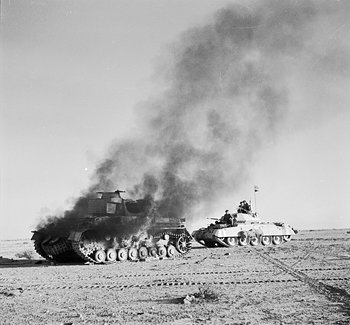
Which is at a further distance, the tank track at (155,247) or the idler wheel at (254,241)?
the idler wheel at (254,241)

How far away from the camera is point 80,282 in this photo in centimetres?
1338

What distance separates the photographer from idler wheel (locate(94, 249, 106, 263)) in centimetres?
1962

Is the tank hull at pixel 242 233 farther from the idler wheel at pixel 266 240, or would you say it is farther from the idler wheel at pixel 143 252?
the idler wheel at pixel 143 252

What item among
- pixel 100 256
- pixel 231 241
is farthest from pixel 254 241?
pixel 100 256

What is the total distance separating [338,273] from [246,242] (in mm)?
17585

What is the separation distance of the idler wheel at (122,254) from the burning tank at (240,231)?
986 centimetres

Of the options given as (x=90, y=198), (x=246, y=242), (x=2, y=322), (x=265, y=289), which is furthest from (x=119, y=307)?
(x=246, y=242)

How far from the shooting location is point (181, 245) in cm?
2311

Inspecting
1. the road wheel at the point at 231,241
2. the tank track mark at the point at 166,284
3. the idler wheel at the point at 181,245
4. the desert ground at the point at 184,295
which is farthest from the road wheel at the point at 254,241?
the tank track mark at the point at 166,284

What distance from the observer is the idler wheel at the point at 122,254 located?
67.3 ft

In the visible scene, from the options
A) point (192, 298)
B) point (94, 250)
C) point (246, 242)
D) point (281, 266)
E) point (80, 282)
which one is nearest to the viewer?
point (192, 298)

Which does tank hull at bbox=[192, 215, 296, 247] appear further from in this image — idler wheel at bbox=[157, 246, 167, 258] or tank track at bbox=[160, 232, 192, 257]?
idler wheel at bbox=[157, 246, 167, 258]

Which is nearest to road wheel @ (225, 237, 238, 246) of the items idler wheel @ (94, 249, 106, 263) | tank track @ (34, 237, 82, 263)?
tank track @ (34, 237, 82, 263)

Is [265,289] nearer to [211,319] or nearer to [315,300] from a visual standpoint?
[315,300]
